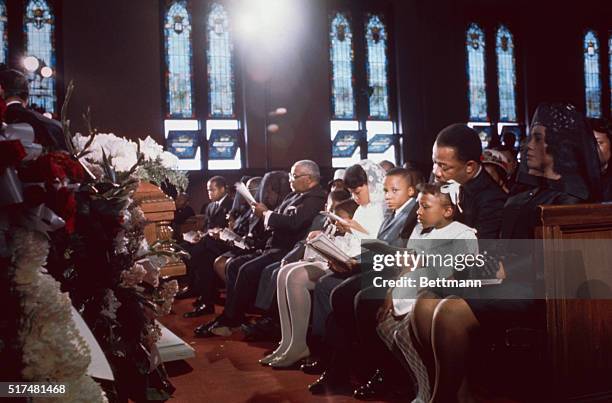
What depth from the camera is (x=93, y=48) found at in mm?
9516

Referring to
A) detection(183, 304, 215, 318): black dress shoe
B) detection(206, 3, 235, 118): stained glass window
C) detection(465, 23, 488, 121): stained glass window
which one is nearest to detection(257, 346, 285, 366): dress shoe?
detection(183, 304, 215, 318): black dress shoe

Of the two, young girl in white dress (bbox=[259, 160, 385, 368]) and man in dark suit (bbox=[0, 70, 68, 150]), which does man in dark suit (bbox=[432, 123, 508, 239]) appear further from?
man in dark suit (bbox=[0, 70, 68, 150])

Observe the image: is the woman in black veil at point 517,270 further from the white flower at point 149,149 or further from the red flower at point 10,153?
the red flower at point 10,153

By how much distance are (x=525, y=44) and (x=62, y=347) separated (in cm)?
1239

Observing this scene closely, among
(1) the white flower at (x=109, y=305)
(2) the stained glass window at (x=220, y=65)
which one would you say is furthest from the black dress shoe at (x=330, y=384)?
(2) the stained glass window at (x=220, y=65)

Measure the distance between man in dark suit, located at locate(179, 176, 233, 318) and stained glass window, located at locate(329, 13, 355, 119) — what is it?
15.0 ft

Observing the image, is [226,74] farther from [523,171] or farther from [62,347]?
[62,347]

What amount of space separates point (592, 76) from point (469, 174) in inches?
436

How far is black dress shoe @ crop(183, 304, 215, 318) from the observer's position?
593cm

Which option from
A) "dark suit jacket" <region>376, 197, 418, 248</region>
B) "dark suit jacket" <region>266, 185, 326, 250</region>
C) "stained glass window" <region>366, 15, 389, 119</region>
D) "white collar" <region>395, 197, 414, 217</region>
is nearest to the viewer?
"dark suit jacket" <region>376, 197, 418, 248</region>

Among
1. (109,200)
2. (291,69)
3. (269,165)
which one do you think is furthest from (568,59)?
(109,200)

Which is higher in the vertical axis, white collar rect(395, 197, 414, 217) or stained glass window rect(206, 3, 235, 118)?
stained glass window rect(206, 3, 235, 118)

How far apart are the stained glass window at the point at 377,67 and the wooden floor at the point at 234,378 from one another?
7.38 meters

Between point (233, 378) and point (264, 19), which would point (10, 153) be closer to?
point (233, 378)
